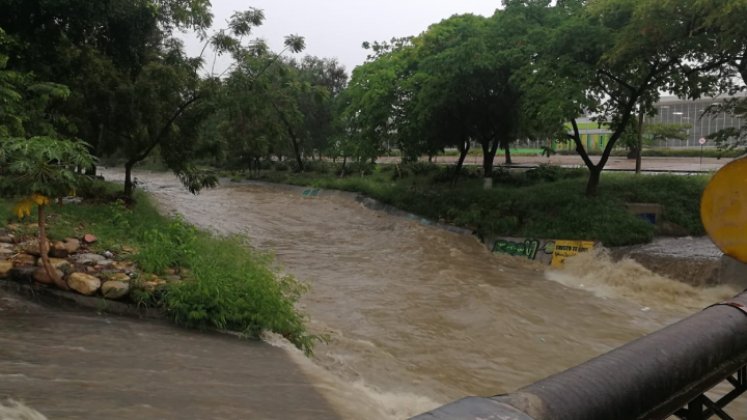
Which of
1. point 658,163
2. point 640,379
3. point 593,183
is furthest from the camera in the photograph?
point 658,163

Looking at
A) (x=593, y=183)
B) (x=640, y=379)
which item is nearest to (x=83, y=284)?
(x=640, y=379)

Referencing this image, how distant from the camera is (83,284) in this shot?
7.58 m

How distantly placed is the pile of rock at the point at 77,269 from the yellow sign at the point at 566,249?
37.3 ft

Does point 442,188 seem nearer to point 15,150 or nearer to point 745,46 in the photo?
point 745,46

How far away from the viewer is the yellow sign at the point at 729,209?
483 centimetres

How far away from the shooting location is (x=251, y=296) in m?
7.68

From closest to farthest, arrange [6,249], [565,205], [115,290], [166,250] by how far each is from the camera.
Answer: [115,290] → [6,249] → [166,250] → [565,205]

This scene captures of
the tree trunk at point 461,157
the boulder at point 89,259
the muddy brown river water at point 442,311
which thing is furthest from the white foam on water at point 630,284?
the tree trunk at point 461,157

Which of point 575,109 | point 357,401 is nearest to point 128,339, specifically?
point 357,401

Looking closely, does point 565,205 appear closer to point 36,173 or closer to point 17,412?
point 36,173

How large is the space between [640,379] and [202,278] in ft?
21.0

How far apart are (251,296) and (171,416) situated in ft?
10.2

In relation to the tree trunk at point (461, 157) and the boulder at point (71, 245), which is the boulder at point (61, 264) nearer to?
the boulder at point (71, 245)

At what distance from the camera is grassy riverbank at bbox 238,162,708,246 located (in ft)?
55.6
